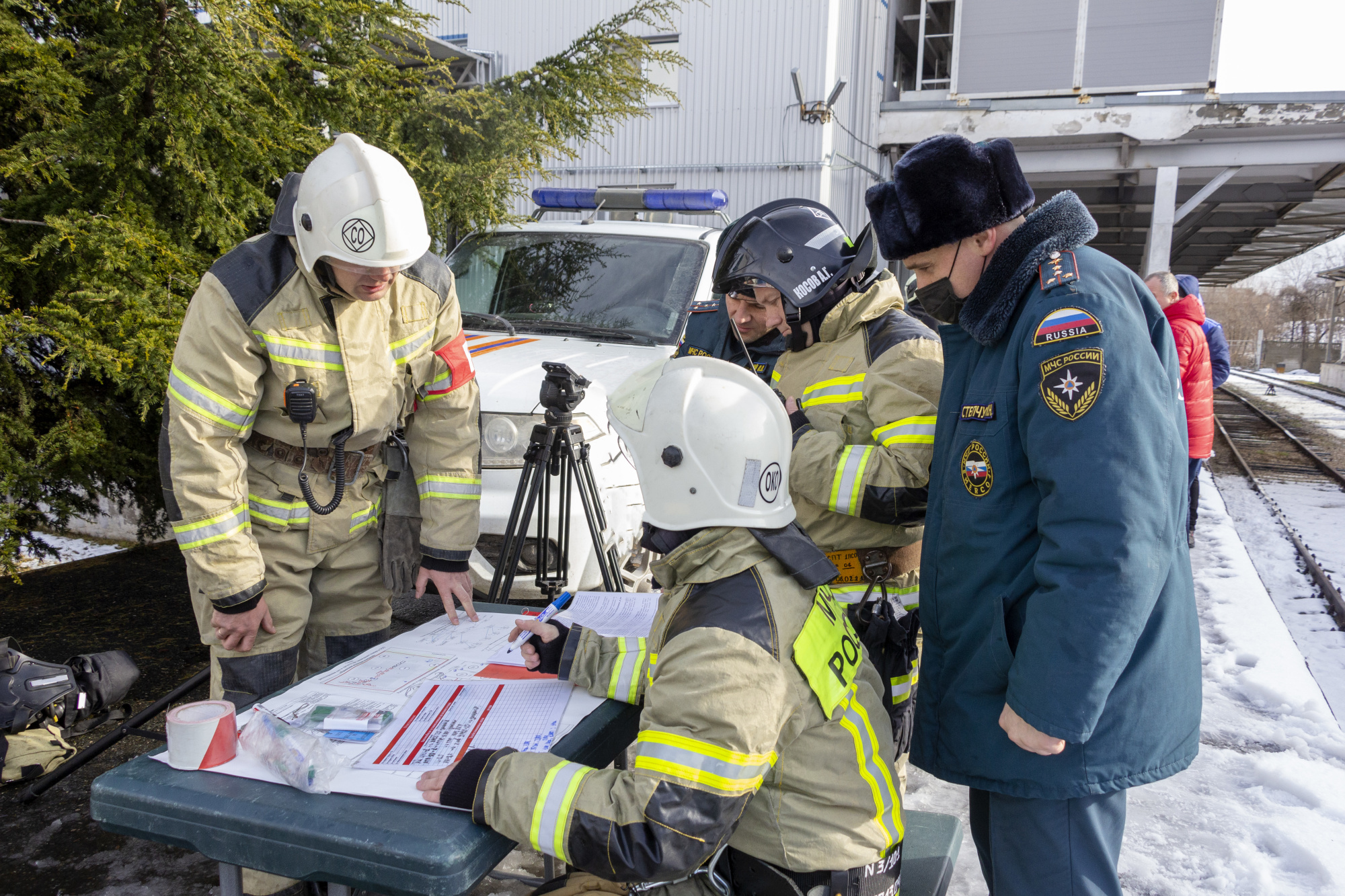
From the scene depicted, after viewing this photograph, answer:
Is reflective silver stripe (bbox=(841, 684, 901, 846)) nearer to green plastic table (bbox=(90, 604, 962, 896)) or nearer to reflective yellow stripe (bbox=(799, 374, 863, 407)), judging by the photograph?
green plastic table (bbox=(90, 604, 962, 896))

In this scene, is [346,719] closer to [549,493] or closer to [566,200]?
[549,493]

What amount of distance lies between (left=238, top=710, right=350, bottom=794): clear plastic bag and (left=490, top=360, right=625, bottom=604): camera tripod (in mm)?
1453

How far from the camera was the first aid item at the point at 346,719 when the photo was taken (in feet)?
5.87

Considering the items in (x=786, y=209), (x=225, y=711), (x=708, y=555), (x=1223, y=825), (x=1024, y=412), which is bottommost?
(x=1223, y=825)

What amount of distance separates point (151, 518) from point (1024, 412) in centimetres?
468

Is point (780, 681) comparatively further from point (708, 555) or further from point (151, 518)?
point (151, 518)

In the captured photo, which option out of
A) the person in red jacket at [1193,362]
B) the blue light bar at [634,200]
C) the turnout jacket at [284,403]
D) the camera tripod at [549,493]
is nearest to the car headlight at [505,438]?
the camera tripod at [549,493]

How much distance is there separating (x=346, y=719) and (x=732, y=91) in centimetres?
1255

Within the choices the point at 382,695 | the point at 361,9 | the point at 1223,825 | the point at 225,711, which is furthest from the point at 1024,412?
the point at 361,9

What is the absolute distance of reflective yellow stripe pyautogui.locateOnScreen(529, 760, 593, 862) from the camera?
1462mm

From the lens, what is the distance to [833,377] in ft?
8.02

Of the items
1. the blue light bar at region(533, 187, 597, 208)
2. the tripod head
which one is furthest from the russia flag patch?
the blue light bar at region(533, 187, 597, 208)

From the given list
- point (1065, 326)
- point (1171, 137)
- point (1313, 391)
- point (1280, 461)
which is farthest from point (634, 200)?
point (1313, 391)

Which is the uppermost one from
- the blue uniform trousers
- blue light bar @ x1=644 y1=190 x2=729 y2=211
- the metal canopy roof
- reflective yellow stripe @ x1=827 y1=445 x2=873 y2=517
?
the metal canopy roof
